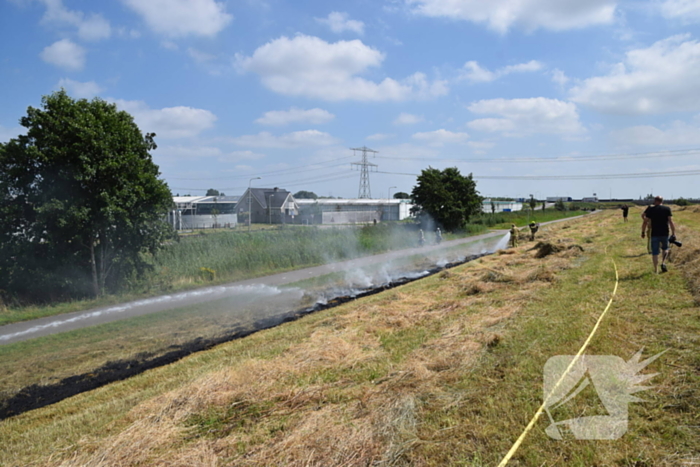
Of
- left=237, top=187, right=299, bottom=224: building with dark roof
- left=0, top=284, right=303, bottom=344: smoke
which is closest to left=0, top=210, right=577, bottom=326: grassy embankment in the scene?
left=0, top=284, right=303, bottom=344: smoke

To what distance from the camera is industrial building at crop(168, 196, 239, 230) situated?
2286 inches

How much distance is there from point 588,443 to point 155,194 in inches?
703

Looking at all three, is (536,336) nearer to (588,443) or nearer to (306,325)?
(588,443)

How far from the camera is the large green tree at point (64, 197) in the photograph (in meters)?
15.3

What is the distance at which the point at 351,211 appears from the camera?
240ft

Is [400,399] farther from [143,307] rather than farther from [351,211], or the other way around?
[351,211]

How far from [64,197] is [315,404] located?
15114mm

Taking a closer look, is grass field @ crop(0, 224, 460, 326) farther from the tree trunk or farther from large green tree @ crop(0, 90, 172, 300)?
large green tree @ crop(0, 90, 172, 300)

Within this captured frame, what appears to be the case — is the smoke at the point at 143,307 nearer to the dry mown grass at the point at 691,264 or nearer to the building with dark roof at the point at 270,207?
the dry mown grass at the point at 691,264

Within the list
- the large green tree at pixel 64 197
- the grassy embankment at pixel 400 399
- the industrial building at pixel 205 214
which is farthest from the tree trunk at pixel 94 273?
the industrial building at pixel 205 214

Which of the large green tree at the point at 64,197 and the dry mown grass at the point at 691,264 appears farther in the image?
the large green tree at the point at 64,197

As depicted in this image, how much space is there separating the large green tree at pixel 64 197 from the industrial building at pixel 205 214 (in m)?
34.1

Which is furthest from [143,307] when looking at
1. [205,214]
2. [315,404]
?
[205,214]

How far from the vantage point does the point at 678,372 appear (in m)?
4.62
